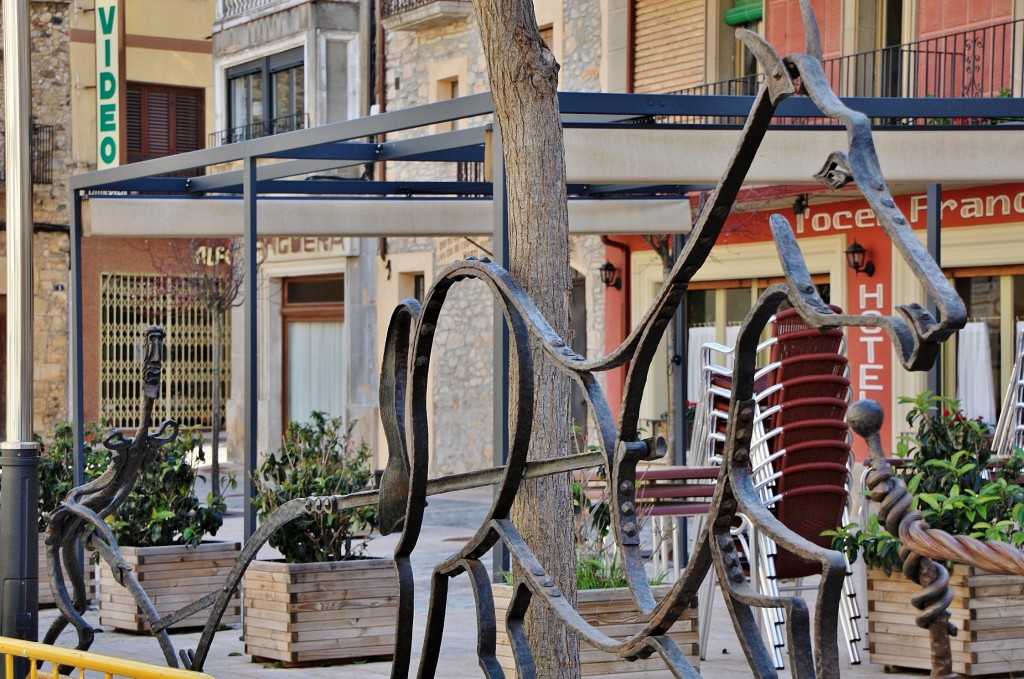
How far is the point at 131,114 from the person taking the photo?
29.7m

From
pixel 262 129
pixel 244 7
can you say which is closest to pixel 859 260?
pixel 262 129

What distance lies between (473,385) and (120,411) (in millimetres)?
10717

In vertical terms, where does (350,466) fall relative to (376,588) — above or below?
above

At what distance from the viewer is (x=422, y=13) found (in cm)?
2105

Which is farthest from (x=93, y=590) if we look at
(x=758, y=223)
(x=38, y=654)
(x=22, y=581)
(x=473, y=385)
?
(x=473, y=385)

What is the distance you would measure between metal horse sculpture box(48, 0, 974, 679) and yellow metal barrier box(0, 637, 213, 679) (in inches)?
21.1

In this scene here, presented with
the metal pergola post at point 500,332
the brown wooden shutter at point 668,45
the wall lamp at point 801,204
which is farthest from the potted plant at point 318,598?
the brown wooden shutter at point 668,45

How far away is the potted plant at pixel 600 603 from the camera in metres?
5.98

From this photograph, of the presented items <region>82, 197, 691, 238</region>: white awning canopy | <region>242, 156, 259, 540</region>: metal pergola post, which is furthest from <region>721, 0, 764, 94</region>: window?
<region>242, 156, 259, 540</region>: metal pergola post

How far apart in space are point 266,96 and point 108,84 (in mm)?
3012

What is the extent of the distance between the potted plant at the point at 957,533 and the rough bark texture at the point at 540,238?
2.08 m

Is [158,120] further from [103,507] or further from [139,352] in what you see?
[103,507]

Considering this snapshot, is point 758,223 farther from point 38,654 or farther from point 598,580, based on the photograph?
point 38,654

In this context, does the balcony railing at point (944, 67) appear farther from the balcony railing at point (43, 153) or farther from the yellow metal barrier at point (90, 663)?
the balcony railing at point (43, 153)
